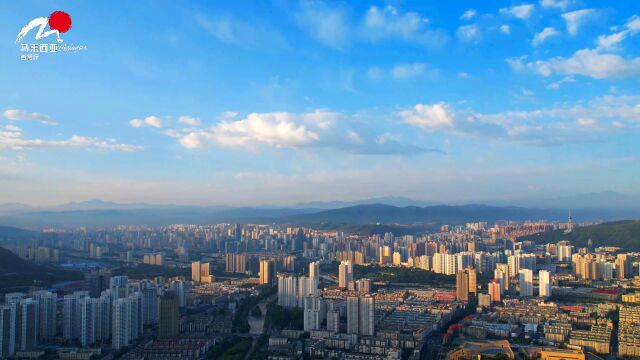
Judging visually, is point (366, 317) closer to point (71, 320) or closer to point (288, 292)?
point (288, 292)

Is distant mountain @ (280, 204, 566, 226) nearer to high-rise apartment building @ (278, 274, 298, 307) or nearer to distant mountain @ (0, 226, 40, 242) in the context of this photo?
distant mountain @ (0, 226, 40, 242)

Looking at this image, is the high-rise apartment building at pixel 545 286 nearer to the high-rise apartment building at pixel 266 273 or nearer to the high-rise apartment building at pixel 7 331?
the high-rise apartment building at pixel 266 273

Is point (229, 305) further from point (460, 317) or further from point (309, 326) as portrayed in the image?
point (460, 317)

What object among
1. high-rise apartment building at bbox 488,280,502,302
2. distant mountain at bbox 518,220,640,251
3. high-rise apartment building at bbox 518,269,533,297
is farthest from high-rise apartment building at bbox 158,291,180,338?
distant mountain at bbox 518,220,640,251

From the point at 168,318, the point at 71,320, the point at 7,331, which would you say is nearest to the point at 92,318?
the point at 71,320

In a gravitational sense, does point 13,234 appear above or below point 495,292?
above

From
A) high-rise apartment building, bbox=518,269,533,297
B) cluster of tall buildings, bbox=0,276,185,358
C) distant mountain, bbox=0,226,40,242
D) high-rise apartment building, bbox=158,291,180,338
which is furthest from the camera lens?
distant mountain, bbox=0,226,40,242

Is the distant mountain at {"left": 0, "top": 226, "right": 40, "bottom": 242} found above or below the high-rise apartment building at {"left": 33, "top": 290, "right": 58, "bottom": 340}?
above

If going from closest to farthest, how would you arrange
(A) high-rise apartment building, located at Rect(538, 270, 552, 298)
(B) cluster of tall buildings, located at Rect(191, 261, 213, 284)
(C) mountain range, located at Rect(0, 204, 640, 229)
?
(A) high-rise apartment building, located at Rect(538, 270, 552, 298) < (B) cluster of tall buildings, located at Rect(191, 261, 213, 284) < (C) mountain range, located at Rect(0, 204, 640, 229)

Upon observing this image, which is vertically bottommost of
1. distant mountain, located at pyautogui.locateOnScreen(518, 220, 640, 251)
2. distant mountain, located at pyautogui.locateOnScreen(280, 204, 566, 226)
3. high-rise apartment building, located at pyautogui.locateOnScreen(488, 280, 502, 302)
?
high-rise apartment building, located at pyautogui.locateOnScreen(488, 280, 502, 302)

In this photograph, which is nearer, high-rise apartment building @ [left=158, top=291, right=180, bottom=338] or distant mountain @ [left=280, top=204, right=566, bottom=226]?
high-rise apartment building @ [left=158, top=291, right=180, bottom=338]
